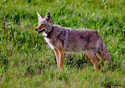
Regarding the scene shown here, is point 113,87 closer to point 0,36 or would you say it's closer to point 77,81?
point 77,81

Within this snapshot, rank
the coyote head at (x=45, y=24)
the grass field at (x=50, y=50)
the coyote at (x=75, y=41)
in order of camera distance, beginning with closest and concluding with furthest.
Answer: the grass field at (x=50, y=50), the coyote head at (x=45, y=24), the coyote at (x=75, y=41)

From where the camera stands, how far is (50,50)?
762cm

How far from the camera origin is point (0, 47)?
7.41 meters

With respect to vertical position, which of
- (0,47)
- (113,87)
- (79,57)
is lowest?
(113,87)

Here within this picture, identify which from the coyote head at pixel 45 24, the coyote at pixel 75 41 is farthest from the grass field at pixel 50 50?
the coyote head at pixel 45 24

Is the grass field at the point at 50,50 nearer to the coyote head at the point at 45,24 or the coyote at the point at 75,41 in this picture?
the coyote at the point at 75,41

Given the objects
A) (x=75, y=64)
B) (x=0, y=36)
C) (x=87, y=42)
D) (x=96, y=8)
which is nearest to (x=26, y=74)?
(x=75, y=64)

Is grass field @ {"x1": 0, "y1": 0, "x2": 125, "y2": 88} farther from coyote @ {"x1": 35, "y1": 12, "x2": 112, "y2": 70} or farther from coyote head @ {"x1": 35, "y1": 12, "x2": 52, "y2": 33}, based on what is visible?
coyote head @ {"x1": 35, "y1": 12, "x2": 52, "y2": 33}

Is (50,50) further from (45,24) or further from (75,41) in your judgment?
(45,24)

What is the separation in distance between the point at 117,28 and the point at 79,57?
2.88 m

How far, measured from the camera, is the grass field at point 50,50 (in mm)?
5559

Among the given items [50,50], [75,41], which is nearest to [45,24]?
[75,41]

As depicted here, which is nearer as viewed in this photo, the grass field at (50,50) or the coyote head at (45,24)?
the grass field at (50,50)

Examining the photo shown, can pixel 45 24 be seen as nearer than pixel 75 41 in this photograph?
Yes
